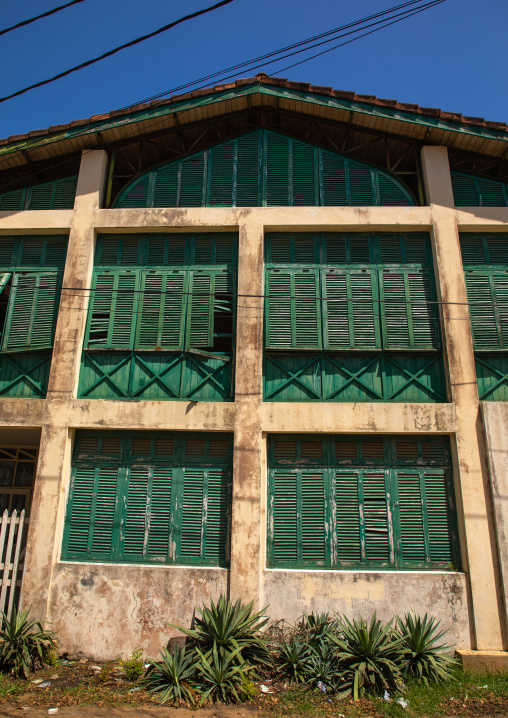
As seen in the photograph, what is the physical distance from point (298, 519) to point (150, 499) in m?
2.58

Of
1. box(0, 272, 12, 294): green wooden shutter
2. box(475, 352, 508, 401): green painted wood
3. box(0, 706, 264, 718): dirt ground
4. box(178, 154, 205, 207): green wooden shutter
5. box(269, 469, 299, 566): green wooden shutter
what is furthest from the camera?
box(178, 154, 205, 207): green wooden shutter

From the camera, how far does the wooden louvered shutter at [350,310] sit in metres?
9.27

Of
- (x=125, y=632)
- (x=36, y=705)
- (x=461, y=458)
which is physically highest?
(x=461, y=458)

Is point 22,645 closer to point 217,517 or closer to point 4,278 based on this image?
point 217,517

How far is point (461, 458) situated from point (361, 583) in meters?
2.64

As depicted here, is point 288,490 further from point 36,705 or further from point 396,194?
point 396,194

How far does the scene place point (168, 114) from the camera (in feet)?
33.7

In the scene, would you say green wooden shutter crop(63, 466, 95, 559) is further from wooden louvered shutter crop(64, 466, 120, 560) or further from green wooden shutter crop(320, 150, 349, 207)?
green wooden shutter crop(320, 150, 349, 207)

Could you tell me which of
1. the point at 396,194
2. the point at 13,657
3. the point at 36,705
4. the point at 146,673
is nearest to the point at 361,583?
the point at 146,673

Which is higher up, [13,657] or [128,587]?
[128,587]

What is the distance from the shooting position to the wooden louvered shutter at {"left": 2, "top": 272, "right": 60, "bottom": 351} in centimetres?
962

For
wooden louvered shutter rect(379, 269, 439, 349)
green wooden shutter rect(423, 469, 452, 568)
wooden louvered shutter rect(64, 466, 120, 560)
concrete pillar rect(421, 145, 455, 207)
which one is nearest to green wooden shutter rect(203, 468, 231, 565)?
wooden louvered shutter rect(64, 466, 120, 560)

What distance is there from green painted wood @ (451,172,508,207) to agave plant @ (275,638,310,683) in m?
8.63

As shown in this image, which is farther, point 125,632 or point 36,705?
point 125,632
